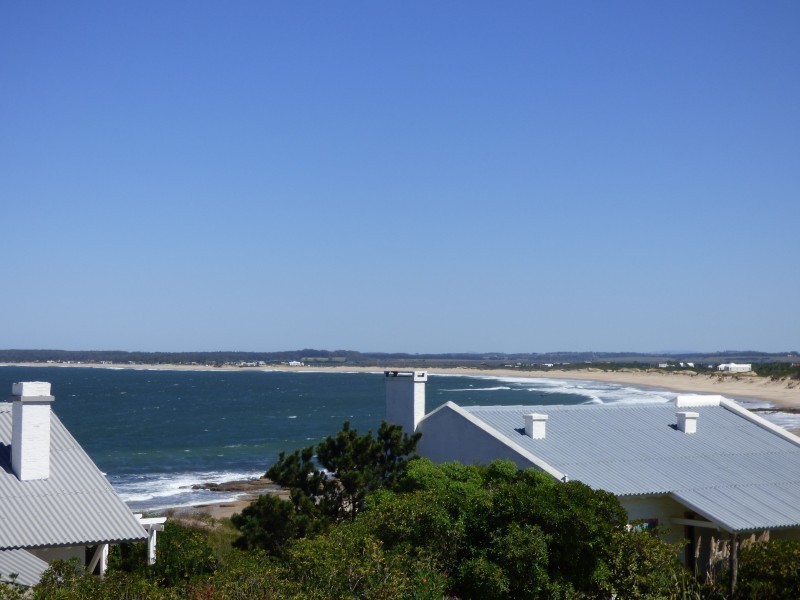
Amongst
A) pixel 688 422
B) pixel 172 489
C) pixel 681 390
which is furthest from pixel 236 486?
pixel 681 390

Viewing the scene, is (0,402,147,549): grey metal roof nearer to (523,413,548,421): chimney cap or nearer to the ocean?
(523,413,548,421): chimney cap

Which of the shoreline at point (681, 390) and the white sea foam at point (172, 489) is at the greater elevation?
the shoreline at point (681, 390)

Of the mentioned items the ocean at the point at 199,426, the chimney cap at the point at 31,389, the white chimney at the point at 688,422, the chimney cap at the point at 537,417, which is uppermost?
the chimney cap at the point at 31,389

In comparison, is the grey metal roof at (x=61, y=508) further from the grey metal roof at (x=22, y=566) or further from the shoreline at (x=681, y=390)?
the shoreline at (x=681, y=390)

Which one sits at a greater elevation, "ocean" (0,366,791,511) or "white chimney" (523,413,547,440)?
"white chimney" (523,413,547,440)

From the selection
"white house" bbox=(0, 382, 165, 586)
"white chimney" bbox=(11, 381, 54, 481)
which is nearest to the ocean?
"white house" bbox=(0, 382, 165, 586)

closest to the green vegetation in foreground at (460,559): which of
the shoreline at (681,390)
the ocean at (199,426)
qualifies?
the shoreline at (681,390)
